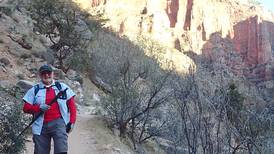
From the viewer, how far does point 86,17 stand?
3256 centimetres

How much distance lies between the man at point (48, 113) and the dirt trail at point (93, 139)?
7.43 meters

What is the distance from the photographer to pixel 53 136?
21.7 feet

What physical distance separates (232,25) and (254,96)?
88.0 m

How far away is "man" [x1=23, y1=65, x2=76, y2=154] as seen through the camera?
6.52 metres

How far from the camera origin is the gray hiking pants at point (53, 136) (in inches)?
258

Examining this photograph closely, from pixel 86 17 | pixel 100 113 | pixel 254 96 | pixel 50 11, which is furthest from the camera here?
pixel 86 17

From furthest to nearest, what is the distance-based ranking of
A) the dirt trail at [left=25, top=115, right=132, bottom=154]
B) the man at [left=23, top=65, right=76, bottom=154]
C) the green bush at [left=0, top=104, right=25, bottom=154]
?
1. the dirt trail at [left=25, top=115, right=132, bottom=154]
2. the green bush at [left=0, top=104, right=25, bottom=154]
3. the man at [left=23, top=65, right=76, bottom=154]

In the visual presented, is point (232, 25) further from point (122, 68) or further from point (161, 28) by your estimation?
point (122, 68)

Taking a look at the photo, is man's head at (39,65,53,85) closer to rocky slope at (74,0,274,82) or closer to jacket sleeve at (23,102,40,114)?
jacket sleeve at (23,102,40,114)

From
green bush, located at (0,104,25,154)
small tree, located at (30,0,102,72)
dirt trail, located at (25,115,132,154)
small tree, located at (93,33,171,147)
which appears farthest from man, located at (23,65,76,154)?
small tree, located at (30,0,102,72)

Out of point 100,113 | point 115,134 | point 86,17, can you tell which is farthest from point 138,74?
point 86,17

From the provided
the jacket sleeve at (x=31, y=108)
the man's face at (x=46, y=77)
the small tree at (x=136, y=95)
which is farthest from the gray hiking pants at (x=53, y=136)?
the small tree at (x=136, y=95)

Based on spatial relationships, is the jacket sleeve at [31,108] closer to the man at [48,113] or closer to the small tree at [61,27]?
the man at [48,113]

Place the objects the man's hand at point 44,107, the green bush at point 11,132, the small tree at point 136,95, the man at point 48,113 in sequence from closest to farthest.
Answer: the man's hand at point 44,107 < the man at point 48,113 < the green bush at point 11,132 < the small tree at point 136,95
